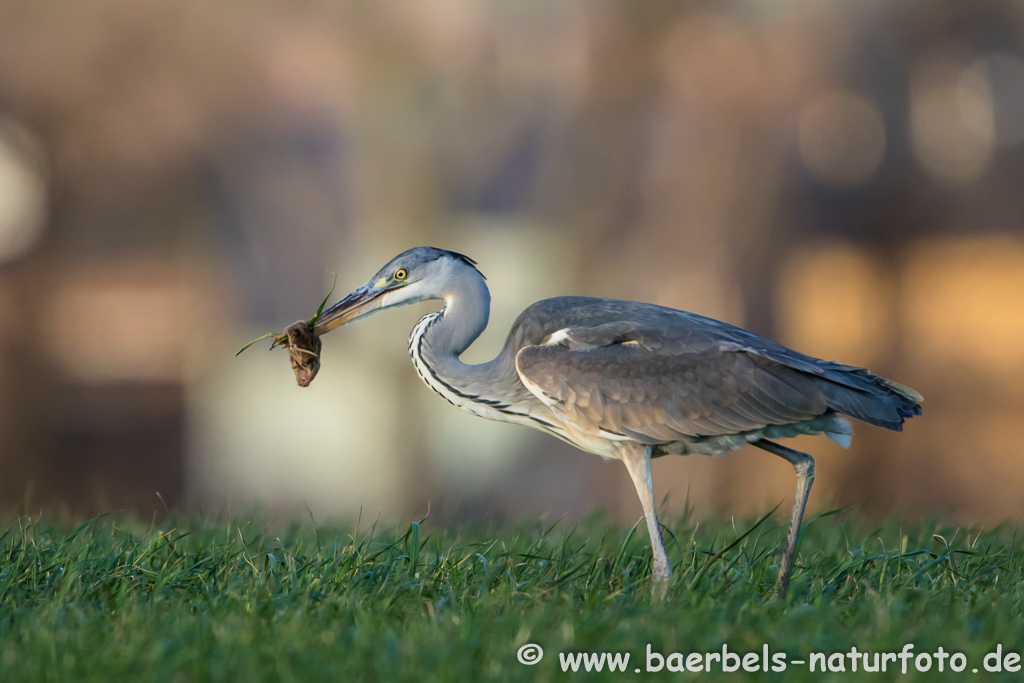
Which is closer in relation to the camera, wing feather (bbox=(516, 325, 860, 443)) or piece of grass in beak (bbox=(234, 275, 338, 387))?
wing feather (bbox=(516, 325, 860, 443))

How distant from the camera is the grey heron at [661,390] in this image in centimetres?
560

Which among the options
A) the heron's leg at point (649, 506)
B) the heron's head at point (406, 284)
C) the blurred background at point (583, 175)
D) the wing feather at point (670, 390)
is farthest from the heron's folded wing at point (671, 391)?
the blurred background at point (583, 175)

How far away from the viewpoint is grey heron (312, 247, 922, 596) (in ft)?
18.4

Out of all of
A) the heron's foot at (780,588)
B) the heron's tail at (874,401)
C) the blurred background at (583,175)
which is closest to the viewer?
the heron's foot at (780,588)

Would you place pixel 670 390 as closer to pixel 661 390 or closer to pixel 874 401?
pixel 661 390

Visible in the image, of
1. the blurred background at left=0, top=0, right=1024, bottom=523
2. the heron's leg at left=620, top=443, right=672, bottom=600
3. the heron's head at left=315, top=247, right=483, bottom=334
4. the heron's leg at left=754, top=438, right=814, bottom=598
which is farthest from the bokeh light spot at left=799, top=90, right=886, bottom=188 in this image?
the heron's leg at left=620, top=443, right=672, bottom=600

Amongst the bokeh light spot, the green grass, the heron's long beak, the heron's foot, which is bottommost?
the heron's foot

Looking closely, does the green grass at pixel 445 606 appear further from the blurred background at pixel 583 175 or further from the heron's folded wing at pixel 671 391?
the blurred background at pixel 583 175

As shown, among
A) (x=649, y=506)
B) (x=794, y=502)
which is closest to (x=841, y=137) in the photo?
(x=794, y=502)

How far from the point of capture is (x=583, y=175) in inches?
577

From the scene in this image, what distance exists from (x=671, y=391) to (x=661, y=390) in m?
0.05

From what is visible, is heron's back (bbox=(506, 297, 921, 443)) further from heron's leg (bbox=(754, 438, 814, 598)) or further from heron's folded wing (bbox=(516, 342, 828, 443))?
heron's leg (bbox=(754, 438, 814, 598))

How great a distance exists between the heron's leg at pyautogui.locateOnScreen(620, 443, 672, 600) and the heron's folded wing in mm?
108

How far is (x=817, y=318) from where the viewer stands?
15.1 meters
